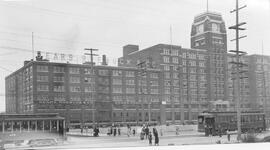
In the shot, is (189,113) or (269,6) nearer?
(269,6)

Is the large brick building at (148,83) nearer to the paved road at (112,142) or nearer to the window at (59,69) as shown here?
the window at (59,69)

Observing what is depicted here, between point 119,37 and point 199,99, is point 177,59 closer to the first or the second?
point 199,99

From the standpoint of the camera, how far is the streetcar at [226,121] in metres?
27.9

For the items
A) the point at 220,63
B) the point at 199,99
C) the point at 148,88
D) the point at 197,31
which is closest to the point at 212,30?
the point at 197,31

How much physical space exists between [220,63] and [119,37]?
368 inches

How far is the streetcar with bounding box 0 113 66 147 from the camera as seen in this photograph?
54.0 feet

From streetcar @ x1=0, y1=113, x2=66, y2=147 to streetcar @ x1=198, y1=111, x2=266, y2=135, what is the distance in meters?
12.8

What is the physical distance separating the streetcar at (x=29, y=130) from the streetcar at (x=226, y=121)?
42.1 ft

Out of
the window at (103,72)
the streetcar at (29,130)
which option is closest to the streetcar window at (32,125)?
the streetcar at (29,130)

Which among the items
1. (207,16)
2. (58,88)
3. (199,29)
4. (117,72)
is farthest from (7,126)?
(199,29)

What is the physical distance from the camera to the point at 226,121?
92.8 ft

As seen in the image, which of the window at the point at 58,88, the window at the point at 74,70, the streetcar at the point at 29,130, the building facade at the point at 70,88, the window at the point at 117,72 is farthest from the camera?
the window at the point at 117,72

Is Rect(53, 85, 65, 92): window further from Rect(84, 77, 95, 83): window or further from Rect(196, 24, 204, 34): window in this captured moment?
Rect(196, 24, 204, 34): window

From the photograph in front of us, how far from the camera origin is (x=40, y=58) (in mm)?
17797
